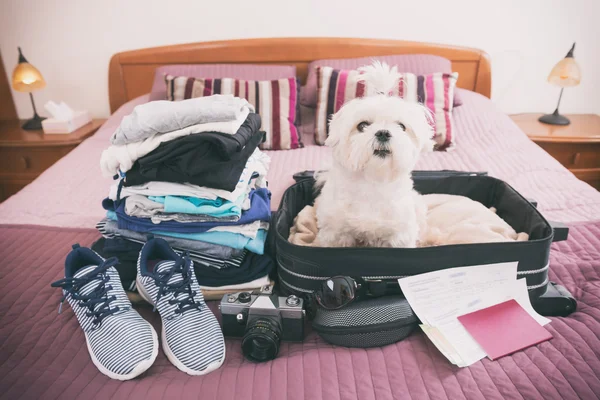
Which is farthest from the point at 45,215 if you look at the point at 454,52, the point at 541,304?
the point at 454,52

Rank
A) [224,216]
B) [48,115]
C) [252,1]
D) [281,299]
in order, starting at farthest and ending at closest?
[48,115], [252,1], [224,216], [281,299]

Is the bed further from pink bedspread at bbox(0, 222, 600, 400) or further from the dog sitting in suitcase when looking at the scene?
the dog sitting in suitcase

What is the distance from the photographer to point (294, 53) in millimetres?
2283

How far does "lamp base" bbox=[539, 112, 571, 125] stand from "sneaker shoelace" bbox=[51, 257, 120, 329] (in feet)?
8.16

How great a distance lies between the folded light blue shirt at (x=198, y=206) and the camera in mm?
954

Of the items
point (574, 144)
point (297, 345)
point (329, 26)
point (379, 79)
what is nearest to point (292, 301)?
point (297, 345)

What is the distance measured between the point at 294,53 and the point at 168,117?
5.08 feet

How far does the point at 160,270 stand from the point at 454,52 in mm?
2112

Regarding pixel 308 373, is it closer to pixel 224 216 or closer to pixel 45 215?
pixel 224 216

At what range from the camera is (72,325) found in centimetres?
90

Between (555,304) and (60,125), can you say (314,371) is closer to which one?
(555,304)

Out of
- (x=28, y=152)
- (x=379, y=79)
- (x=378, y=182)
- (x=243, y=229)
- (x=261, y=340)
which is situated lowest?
(x=28, y=152)

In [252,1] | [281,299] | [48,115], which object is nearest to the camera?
[281,299]

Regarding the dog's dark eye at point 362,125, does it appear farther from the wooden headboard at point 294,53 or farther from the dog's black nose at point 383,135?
the wooden headboard at point 294,53
